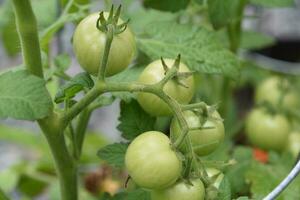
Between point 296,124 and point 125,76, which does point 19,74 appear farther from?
point 296,124

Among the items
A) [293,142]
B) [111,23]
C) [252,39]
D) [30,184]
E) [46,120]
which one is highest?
[111,23]

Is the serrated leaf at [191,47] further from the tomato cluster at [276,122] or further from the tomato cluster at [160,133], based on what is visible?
the tomato cluster at [276,122]

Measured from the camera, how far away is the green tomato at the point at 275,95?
4.26 feet

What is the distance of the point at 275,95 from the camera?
1331 millimetres

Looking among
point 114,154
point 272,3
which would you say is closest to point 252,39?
point 272,3

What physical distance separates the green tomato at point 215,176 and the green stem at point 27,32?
8.5 inches

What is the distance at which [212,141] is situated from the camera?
26.5 inches

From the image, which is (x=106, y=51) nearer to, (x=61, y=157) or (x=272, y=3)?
(x=61, y=157)

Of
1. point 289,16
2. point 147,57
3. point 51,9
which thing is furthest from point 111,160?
point 289,16

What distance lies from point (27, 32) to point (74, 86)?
74mm

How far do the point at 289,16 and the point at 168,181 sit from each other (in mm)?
2172

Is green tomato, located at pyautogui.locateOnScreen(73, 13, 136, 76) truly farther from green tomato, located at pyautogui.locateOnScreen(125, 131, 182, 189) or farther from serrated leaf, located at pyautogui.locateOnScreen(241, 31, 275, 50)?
serrated leaf, located at pyautogui.locateOnScreen(241, 31, 275, 50)

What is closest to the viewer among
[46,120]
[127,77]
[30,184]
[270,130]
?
[46,120]

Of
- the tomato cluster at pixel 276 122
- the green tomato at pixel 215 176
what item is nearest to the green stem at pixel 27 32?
the green tomato at pixel 215 176
